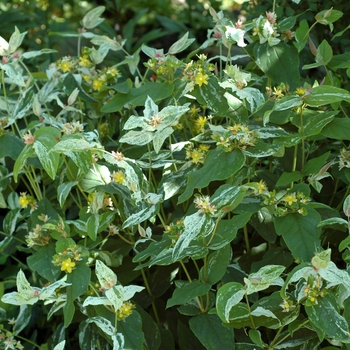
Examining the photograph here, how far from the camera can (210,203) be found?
110 centimetres

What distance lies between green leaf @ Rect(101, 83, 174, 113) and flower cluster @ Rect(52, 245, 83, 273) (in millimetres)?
339

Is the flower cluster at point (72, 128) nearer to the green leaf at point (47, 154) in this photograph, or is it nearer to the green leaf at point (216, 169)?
the green leaf at point (47, 154)

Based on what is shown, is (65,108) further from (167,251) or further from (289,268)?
(289,268)

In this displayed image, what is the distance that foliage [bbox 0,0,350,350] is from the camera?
44.0 inches

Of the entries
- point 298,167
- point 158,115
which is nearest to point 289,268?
point 298,167

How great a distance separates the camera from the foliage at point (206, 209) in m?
1.12

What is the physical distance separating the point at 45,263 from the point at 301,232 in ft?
1.77

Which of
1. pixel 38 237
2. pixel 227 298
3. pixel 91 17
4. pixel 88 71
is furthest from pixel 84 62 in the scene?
pixel 227 298

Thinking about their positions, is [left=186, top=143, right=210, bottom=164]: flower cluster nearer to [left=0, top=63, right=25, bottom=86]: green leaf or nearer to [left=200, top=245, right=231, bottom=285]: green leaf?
[left=200, top=245, right=231, bottom=285]: green leaf

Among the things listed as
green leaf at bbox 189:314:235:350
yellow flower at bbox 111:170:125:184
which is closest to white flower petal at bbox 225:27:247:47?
yellow flower at bbox 111:170:125:184

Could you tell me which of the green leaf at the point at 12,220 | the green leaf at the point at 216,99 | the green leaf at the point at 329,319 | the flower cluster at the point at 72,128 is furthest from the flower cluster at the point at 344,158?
the green leaf at the point at 12,220

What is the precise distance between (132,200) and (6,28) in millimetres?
2015

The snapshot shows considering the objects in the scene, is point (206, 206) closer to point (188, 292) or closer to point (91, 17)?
point (188, 292)

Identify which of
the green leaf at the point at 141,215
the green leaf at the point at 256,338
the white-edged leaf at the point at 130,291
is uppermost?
the green leaf at the point at 141,215
